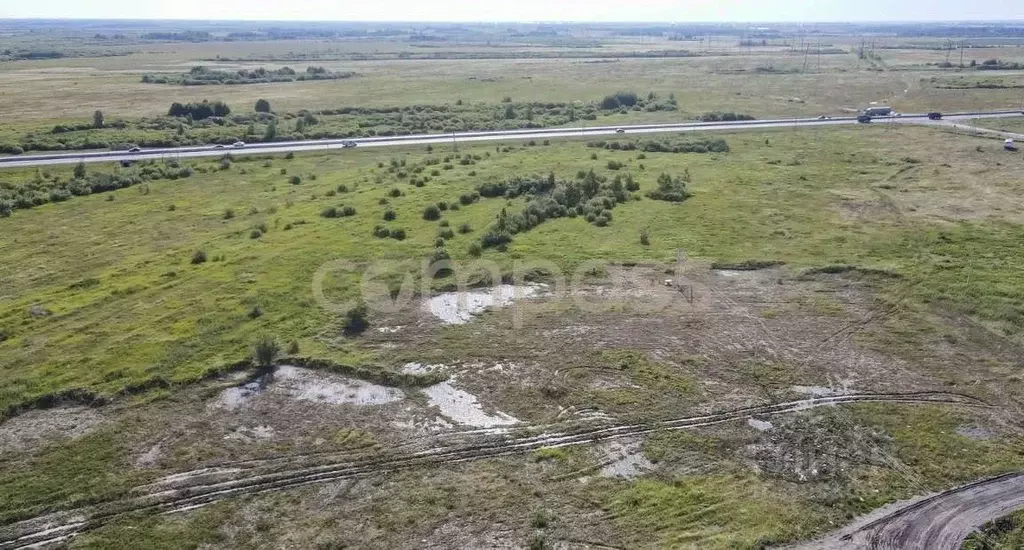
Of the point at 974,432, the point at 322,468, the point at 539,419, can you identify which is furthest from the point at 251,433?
the point at 974,432

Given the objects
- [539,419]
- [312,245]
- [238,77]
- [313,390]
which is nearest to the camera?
[539,419]

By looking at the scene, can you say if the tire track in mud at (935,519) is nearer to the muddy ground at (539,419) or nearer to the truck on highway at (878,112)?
the muddy ground at (539,419)

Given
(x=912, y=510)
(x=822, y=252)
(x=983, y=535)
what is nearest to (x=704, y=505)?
(x=912, y=510)

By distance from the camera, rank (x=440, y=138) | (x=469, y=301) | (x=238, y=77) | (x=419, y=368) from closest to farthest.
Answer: (x=419, y=368) < (x=469, y=301) < (x=440, y=138) < (x=238, y=77)

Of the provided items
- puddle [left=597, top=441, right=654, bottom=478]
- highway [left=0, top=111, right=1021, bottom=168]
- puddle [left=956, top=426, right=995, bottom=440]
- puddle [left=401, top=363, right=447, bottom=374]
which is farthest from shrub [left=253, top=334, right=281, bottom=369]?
highway [left=0, top=111, right=1021, bottom=168]

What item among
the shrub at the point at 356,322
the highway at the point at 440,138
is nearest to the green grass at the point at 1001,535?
the shrub at the point at 356,322

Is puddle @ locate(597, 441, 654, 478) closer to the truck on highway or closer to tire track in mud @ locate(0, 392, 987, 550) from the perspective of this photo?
tire track in mud @ locate(0, 392, 987, 550)

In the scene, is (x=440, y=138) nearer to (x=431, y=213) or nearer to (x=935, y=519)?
(x=431, y=213)
